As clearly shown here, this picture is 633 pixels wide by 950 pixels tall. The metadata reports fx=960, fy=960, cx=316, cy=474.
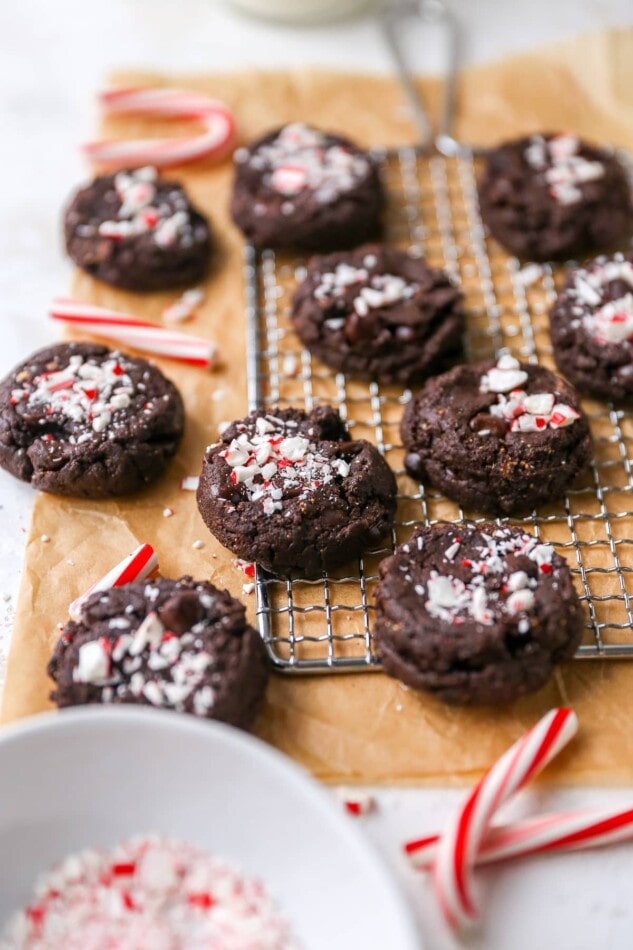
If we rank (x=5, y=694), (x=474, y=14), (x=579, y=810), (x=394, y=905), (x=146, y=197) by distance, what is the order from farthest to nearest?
(x=474, y=14) < (x=146, y=197) < (x=5, y=694) < (x=579, y=810) < (x=394, y=905)

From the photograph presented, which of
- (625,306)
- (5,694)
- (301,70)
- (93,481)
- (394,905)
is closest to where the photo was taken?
(394,905)

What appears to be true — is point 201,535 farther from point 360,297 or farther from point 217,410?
Result: point 360,297

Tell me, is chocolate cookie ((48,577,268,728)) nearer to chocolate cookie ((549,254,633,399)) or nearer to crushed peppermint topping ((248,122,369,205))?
chocolate cookie ((549,254,633,399))

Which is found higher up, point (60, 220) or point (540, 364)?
point (60, 220)

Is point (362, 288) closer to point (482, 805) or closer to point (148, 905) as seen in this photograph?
point (482, 805)

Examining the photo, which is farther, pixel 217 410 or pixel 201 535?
pixel 217 410

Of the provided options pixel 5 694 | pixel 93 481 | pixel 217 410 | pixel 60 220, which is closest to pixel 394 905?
pixel 5 694
